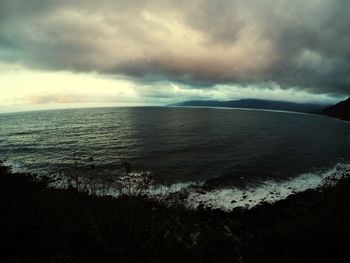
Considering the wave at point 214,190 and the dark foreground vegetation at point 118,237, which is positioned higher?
the dark foreground vegetation at point 118,237

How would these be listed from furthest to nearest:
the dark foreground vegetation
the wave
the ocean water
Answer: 1. the ocean water
2. the wave
3. the dark foreground vegetation

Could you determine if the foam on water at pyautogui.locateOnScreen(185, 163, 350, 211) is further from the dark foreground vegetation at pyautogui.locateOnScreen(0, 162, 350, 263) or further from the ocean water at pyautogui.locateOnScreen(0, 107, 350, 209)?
the dark foreground vegetation at pyautogui.locateOnScreen(0, 162, 350, 263)

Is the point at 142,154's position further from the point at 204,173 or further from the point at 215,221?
the point at 215,221

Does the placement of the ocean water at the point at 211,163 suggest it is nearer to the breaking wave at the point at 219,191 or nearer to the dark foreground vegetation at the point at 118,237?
the breaking wave at the point at 219,191

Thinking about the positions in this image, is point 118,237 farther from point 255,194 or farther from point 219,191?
point 255,194

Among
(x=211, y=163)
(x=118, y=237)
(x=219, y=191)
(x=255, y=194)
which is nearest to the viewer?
(x=118, y=237)

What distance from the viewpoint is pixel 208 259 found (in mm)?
7180

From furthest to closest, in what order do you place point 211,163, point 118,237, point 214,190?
1. point 211,163
2. point 214,190
3. point 118,237

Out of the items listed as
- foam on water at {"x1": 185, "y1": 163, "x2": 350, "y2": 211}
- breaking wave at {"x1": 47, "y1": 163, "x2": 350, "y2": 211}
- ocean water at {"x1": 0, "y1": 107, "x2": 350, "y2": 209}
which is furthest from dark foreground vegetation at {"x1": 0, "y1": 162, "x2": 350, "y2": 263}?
ocean water at {"x1": 0, "y1": 107, "x2": 350, "y2": 209}

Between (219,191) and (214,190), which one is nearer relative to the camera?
(219,191)

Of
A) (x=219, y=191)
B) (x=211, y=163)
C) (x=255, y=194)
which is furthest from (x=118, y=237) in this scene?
(x=211, y=163)

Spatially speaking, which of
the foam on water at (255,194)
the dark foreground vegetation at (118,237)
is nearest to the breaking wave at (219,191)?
the foam on water at (255,194)

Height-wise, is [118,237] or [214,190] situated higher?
[118,237]

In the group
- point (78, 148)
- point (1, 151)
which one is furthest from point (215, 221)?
point (1, 151)
